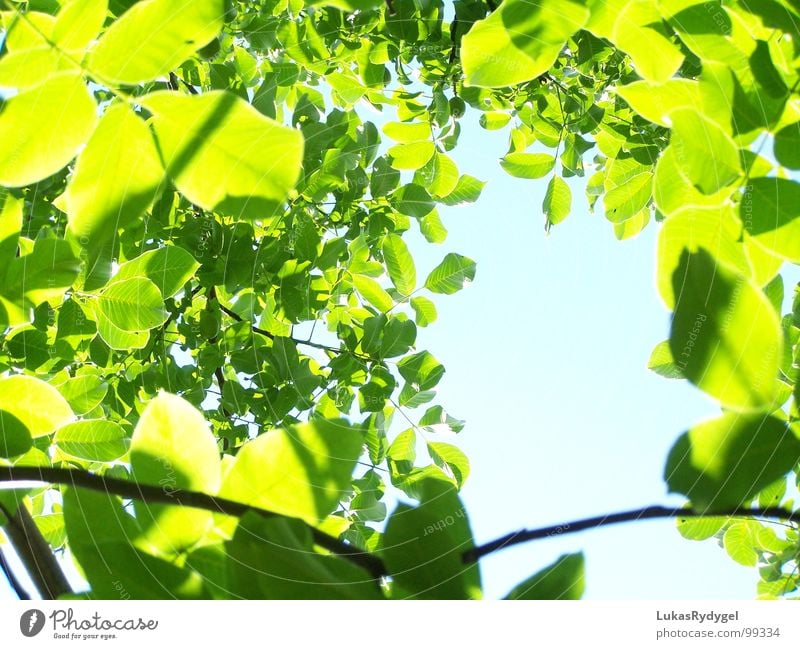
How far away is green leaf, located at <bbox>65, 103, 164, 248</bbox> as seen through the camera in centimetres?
44

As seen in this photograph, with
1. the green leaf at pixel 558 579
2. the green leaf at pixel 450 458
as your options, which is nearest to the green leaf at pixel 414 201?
the green leaf at pixel 450 458

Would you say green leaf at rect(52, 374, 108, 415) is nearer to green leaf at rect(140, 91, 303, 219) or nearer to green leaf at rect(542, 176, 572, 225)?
green leaf at rect(140, 91, 303, 219)

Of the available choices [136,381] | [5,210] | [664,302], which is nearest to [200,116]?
[5,210]

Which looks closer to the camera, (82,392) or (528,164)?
(82,392)

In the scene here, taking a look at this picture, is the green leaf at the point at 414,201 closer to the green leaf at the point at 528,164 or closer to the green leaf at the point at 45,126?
the green leaf at the point at 528,164

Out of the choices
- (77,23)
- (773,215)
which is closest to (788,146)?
(773,215)

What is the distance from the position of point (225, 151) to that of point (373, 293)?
1.88ft

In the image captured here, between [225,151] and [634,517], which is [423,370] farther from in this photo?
[225,151]

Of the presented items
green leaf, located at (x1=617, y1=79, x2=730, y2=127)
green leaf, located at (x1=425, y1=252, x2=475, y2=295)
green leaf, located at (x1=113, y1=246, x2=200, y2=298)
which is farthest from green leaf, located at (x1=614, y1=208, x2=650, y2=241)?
A: green leaf, located at (x1=113, y1=246, x2=200, y2=298)

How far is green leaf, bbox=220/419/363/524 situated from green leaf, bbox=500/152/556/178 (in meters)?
0.71

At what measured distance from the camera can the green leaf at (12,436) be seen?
0.49 m

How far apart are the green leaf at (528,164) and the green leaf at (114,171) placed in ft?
2.14

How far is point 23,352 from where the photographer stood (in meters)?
0.76

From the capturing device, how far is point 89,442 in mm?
607
